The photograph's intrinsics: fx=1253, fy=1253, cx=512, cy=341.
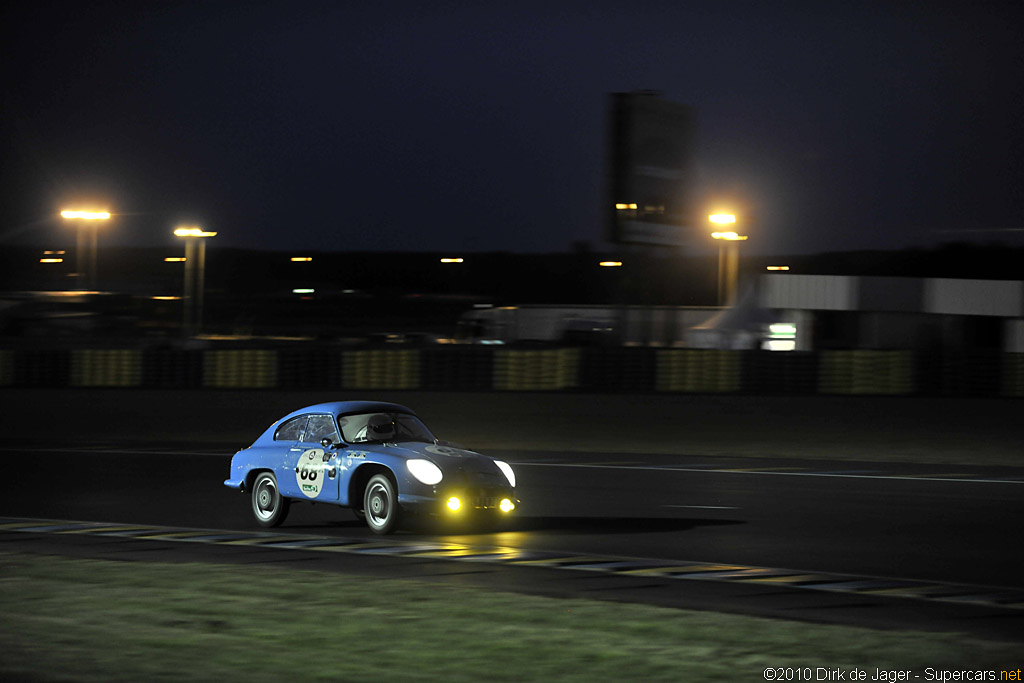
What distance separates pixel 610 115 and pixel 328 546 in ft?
58.6

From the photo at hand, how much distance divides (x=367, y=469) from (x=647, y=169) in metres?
17.3

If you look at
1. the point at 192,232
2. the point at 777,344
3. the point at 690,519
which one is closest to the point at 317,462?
the point at 690,519

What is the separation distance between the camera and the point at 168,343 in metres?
54.6

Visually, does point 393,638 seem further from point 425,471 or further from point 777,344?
point 777,344

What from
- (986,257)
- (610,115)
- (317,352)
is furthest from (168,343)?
(986,257)

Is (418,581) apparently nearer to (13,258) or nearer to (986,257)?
(986,257)

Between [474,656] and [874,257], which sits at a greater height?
[874,257]

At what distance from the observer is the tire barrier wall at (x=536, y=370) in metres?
28.2

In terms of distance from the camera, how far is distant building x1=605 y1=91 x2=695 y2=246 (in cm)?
2675

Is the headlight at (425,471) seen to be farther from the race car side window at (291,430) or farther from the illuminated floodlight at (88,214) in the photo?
the illuminated floodlight at (88,214)

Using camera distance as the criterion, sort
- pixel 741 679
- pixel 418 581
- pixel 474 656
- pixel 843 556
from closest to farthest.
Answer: pixel 741 679 < pixel 474 656 < pixel 418 581 < pixel 843 556

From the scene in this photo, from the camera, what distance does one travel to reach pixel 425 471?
10.7 m

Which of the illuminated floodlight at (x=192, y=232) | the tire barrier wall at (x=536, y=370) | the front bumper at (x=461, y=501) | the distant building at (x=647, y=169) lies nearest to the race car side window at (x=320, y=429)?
the front bumper at (x=461, y=501)

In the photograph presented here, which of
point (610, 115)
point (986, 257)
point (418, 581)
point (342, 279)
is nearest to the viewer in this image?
point (418, 581)
